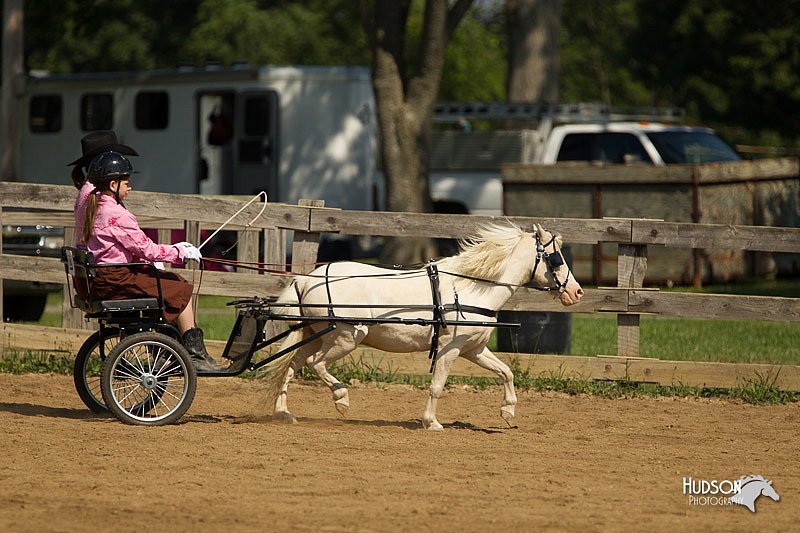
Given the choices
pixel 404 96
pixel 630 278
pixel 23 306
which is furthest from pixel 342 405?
pixel 404 96

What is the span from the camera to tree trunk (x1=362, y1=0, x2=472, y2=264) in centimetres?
1845

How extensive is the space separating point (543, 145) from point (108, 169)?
12947mm

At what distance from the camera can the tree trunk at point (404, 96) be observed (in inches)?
727

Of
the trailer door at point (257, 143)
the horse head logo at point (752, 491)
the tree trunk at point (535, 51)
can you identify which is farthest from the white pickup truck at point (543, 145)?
the horse head logo at point (752, 491)

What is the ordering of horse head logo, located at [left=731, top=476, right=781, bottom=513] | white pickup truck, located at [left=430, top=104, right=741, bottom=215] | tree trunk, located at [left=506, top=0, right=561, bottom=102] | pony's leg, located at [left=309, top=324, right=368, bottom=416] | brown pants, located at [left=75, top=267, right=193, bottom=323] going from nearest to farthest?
horse head logo, located at [left=731, top=476, right=781, bottom=513], brown pants, located at [left=75, top=267, right=193, bottom=323], pony's leg, located at [left=309, top=324, right=368, bottom=416], white pickup truck, located at [left=430, top=104, right=741, bottom=215], tree trunk, located at [left=506, top=0, right=561, bottom=102]

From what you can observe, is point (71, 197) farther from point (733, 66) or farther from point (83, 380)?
point (733, 66)

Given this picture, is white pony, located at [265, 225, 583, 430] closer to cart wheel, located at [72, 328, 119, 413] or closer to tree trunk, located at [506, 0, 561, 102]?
cart wheel, located at [72, 328, 119, 413]

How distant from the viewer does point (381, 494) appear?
6496 mm

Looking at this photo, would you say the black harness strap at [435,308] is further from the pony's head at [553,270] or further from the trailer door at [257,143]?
the trailer door at [257,143]

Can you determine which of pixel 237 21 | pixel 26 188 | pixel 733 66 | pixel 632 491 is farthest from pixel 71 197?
pixel 237 21


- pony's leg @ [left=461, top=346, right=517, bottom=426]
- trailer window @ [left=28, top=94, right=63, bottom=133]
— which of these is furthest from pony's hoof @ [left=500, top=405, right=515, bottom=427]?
trailer window @ [left=28, top=94, right=63, bottom=133]

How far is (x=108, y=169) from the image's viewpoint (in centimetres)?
810

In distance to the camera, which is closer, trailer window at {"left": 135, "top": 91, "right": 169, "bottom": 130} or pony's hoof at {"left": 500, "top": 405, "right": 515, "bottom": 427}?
pony's hoof at {"left": 500, "top": 405, "right": 515, "bottom": 427}

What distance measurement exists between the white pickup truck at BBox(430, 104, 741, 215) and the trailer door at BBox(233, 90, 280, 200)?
111 inches
